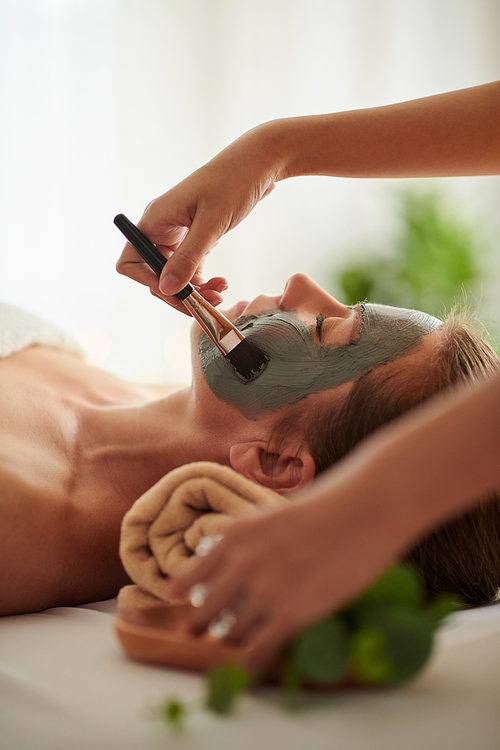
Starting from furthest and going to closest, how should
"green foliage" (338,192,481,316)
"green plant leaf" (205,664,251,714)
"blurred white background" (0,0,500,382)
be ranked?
"green foliage" (338,192,481,316), "blurred white background" (0,0,500,382), "green plant leaf" (205,664,251,714)

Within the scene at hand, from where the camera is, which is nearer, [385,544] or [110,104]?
[385,544]

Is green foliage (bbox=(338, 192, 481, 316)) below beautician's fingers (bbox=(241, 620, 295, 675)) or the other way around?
the other way around

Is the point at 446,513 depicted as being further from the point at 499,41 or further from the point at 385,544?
the point at 499,41

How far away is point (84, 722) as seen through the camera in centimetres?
44

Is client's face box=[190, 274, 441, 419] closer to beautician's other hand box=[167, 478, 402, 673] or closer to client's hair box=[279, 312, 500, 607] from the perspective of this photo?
client's hair box=[279, 312, 500, 607]

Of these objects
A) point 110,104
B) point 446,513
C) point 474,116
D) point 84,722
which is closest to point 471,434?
point 446,513

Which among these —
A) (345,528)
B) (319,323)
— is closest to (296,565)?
(345,528)

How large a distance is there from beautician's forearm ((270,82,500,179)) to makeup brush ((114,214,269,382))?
0.26m

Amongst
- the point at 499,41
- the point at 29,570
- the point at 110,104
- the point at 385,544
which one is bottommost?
the point at 29,570

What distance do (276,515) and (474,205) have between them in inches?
112

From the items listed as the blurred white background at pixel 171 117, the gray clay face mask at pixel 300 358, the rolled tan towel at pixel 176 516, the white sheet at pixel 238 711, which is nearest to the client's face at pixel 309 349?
the gray clay face mask at pixel 300 358

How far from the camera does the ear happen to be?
0.78 metres

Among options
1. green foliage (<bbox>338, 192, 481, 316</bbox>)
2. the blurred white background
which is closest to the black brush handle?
the blurred white background

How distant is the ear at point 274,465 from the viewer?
781 mm
